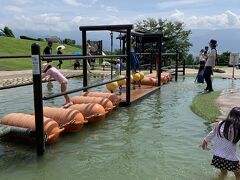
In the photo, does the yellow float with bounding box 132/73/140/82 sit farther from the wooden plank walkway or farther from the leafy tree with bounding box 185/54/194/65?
the leafy tree with bounding box 185/54/194/65

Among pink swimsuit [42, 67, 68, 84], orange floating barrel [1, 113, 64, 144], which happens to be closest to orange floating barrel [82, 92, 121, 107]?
pink swimsuit [42, 67, 68, 84]

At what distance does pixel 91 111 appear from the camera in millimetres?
7789

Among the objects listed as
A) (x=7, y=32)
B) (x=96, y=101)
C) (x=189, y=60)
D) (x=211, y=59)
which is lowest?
(x=96, y=101)

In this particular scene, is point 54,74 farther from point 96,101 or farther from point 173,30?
point 173,30

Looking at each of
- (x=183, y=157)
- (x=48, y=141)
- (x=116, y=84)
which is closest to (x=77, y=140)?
(x=48, y=141)

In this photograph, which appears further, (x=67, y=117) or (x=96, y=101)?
(x=96, y=101)

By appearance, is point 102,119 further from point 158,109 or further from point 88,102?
point 158,109

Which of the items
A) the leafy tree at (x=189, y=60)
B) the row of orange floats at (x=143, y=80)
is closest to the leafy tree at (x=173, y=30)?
the leafy tree at (x=189, y=60)

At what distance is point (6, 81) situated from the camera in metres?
16.2

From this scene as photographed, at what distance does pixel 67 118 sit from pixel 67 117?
2 centimetres

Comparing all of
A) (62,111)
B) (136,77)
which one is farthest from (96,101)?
(136,77)

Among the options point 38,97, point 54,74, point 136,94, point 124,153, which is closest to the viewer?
point 38,97

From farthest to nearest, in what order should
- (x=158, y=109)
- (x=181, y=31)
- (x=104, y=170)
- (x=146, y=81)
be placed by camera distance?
(x=181, y=31) → (x=146, y=81) → (x=158, y=109) → (x=104, y=170)

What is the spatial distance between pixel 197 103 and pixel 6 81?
29.7 ft
